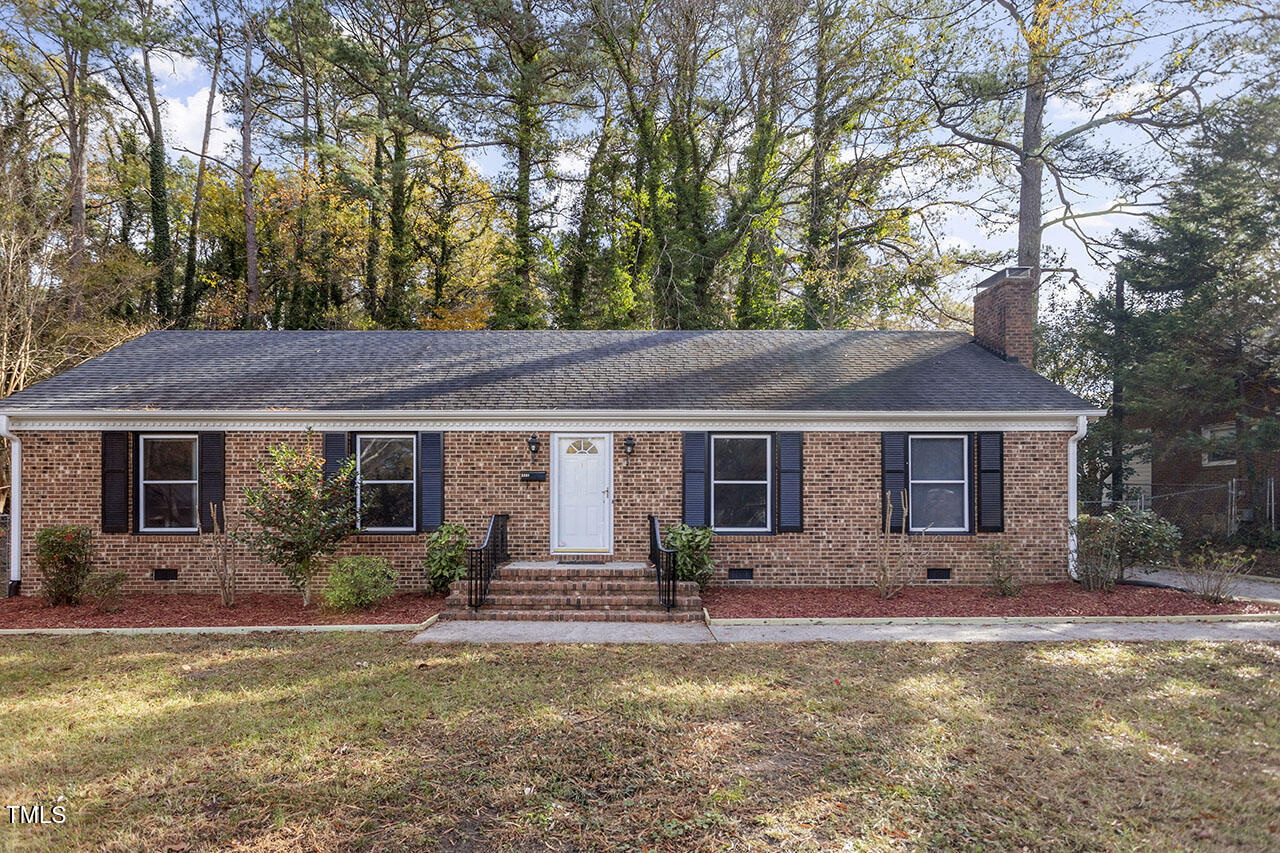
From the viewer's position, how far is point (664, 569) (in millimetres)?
9312


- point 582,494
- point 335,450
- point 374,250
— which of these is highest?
point 374,250

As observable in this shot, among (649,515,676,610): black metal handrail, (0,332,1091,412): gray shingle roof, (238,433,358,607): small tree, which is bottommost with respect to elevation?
(649,515,676,610): black metal handrail

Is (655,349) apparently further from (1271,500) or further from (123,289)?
(123,289)

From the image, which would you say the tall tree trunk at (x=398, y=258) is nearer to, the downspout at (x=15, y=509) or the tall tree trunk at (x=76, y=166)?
the tall tree trunk at (x=76, y=166)

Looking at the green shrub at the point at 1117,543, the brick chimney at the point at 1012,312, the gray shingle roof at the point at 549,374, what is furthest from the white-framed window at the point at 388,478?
the brick chimney at the point at 1012,312

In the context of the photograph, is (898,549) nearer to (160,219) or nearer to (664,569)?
(664,569)

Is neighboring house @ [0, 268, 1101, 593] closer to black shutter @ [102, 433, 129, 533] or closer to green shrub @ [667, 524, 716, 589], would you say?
black shutter @ [102, 433, 129, 533]

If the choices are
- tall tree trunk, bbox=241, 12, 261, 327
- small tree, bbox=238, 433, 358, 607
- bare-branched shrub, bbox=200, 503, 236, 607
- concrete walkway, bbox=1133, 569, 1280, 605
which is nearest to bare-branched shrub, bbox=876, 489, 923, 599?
concrete walkway, bbox=1133, 569, 1280, 605

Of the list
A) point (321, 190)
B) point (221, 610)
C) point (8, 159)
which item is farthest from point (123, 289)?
point (221, 610)

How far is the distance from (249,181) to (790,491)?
21.8m

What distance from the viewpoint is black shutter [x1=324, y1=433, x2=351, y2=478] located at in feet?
33.4

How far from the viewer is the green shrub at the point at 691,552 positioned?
9664 mm

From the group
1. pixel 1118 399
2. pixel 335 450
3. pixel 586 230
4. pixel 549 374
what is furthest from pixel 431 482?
pixel 1118 399

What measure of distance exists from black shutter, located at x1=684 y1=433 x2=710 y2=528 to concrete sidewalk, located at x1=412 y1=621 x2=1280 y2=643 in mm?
2203
